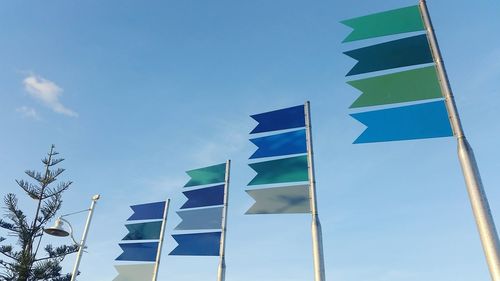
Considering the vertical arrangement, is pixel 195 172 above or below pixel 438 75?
above

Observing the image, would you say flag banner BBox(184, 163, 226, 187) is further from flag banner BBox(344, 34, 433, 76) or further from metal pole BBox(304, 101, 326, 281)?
flag banner BBox(344, 34, 433, 76)

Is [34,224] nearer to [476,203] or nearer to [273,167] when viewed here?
[273,167]

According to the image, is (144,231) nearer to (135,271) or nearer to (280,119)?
(135,271)

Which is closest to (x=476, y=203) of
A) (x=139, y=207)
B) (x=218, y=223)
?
(x=218, y=223)

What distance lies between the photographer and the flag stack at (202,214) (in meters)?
8.67

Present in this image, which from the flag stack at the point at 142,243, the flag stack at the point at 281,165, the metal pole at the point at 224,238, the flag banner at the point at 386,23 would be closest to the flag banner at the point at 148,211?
the flag stack at the point at 142,243

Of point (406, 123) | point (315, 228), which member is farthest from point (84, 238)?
point (406, 123)

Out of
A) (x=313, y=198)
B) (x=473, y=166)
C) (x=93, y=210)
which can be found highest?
(x=93, y=210)

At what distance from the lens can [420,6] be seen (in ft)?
18.1

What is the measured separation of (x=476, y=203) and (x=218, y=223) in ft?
19.7

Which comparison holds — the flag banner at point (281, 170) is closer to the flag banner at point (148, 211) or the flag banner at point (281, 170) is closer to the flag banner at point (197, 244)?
the flag banner at point (197, 244)

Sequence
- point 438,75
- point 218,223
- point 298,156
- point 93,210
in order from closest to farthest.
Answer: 1. point 438,75
2. point 298,156
3. point 218,223
4. point 93,210

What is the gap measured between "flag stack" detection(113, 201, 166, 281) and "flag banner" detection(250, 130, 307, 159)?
3.88 m

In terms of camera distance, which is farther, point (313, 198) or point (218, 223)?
point (218, 223)
